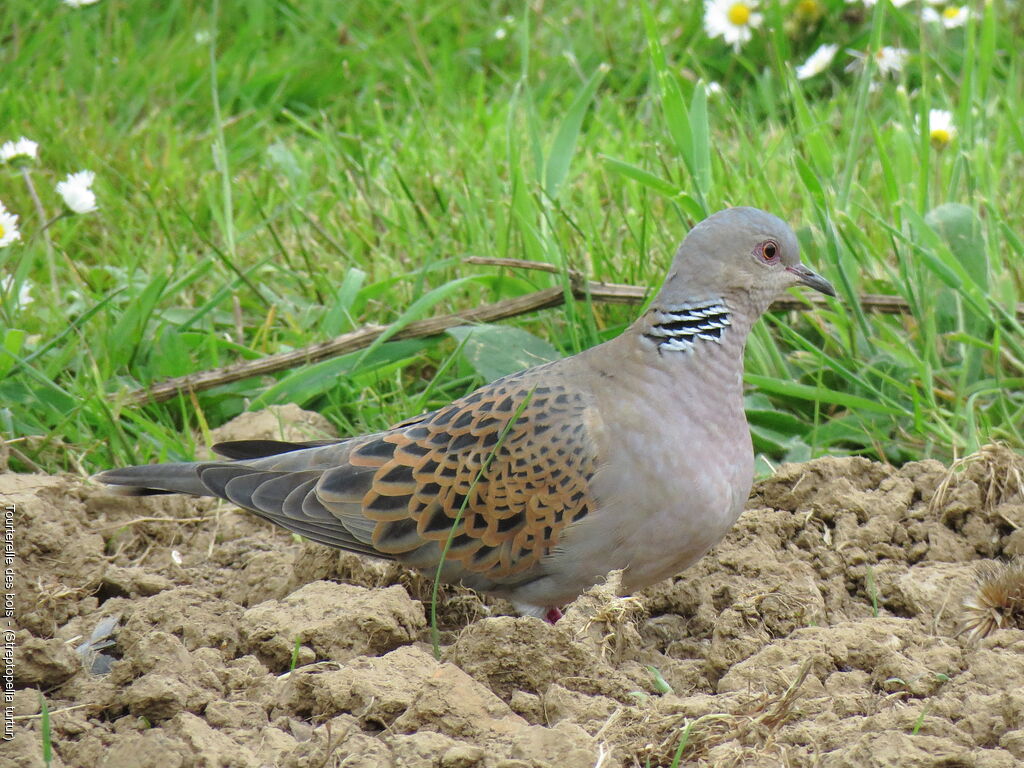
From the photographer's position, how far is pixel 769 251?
3318 mm

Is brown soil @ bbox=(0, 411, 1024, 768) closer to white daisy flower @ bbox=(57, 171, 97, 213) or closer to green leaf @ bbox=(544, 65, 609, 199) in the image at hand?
white daisy flower @ bbox=(57, 171, 97, 213)

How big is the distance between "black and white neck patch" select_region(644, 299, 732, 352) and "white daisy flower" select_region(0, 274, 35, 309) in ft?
7.95

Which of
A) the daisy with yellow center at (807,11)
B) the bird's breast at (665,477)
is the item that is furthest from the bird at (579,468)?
the daisy with yellow center at (807,11)

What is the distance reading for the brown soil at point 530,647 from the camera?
2.38 m

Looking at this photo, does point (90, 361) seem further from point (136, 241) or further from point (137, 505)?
point (136, 241)

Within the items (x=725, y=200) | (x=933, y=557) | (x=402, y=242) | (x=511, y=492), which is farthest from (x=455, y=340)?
(x=933, y=557)

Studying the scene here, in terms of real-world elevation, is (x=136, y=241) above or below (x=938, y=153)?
below

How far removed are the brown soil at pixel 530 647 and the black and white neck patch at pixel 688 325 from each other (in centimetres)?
58

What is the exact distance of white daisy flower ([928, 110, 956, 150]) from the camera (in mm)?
5070

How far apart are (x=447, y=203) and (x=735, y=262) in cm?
211

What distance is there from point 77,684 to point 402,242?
270 centimetres

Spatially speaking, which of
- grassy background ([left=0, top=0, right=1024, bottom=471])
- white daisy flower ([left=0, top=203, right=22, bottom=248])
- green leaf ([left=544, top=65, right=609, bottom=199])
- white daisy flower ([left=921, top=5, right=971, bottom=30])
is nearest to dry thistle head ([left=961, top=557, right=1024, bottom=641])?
grassy background ([left=0, top=0, right=1024, bottom=471])

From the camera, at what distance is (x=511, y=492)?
317cm

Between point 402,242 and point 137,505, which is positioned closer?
point 137,505
